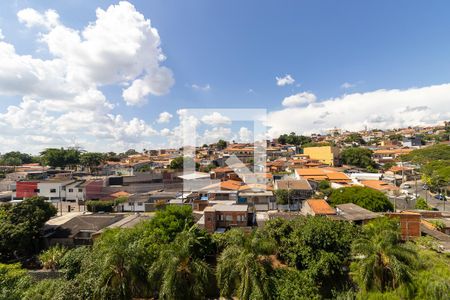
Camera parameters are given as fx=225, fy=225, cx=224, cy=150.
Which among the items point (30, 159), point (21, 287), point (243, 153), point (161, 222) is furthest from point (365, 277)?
point (30, 159)

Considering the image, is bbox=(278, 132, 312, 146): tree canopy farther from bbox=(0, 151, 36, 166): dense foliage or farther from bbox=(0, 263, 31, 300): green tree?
bbox=(0, 151, 36, 166): dense foliage

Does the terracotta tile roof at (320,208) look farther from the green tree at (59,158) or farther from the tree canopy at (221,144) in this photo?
the green tree at (59,158)

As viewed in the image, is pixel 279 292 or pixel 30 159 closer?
pixel 279 292

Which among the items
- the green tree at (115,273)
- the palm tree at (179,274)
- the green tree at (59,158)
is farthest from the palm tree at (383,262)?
the green tree at (59,158)

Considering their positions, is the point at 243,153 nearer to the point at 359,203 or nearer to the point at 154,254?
the point at 359,203

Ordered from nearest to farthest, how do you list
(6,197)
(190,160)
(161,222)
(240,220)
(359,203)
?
1. (161,222)
2. (240,220)
3. (359,203)
4. (6,197)
5. (190,160)

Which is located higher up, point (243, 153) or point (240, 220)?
point (243, 153)

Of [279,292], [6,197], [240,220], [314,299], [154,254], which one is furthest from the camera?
[6,197]

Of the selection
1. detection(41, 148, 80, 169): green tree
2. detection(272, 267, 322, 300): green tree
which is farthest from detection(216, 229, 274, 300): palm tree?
detection(41, 148, 80, 169): green tree
